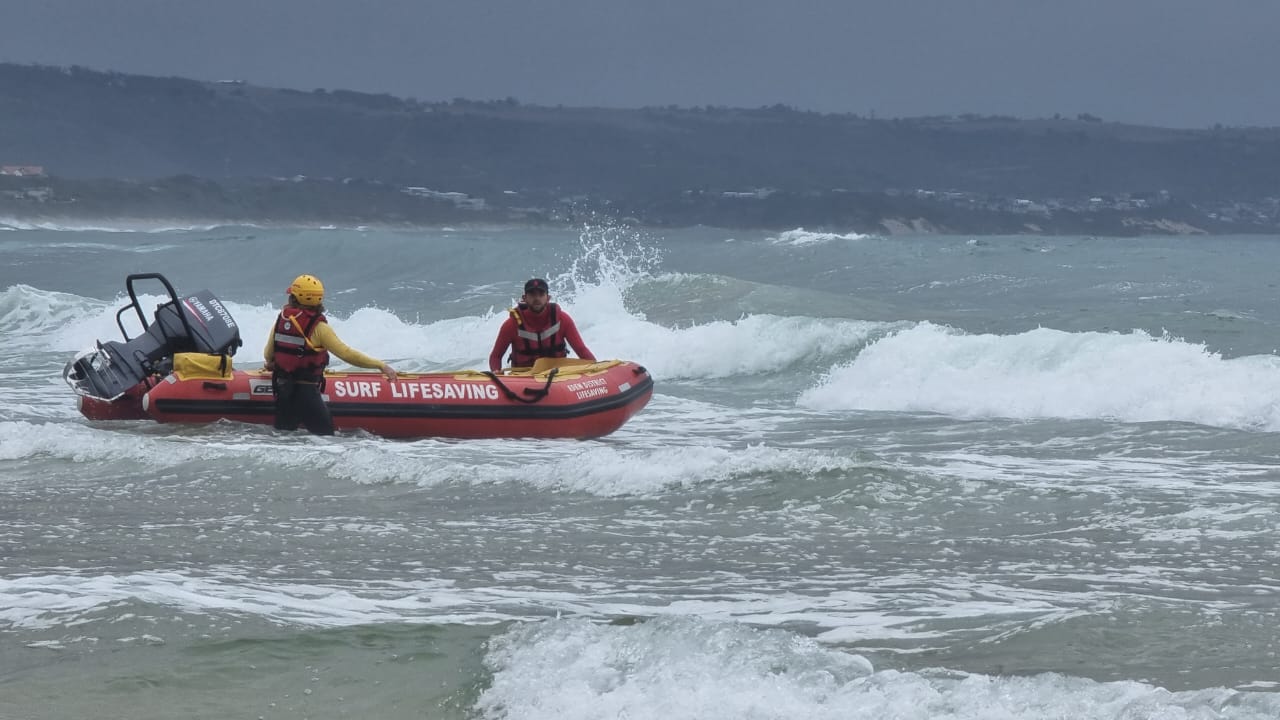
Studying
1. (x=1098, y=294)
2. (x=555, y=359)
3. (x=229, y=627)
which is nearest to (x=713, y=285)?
(x=1098, y=294)

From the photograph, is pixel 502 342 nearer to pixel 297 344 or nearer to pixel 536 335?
pixel 536 335

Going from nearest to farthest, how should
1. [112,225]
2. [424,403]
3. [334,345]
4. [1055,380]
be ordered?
[334,345]
[424,403]
[1055,380]
[112,225]

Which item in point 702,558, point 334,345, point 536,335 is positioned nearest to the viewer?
point 702,558

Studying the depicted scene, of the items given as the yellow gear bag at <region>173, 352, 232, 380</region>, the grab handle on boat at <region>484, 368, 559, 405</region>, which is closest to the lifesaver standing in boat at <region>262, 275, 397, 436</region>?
the yellow gear bag at <region>173, 352, 232, 380</region>

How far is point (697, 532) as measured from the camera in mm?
6355

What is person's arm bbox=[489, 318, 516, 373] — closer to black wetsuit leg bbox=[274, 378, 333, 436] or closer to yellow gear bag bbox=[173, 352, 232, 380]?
black wetsuit leg bbox=[274, 378, 333, 436]

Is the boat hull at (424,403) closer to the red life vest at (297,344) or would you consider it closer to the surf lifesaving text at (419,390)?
the surf lifesaving text at (419,390)

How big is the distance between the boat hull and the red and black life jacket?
530 millimetres

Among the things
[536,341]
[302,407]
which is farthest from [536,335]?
[302,407]

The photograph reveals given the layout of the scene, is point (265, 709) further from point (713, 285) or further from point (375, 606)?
point (713, 285)

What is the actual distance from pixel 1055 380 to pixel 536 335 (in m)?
4.80

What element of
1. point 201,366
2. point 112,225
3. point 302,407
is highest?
point 112,225

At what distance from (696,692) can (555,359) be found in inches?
257

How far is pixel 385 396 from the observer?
973 cm
